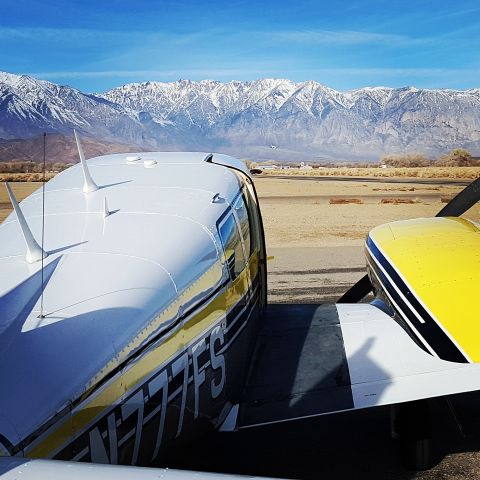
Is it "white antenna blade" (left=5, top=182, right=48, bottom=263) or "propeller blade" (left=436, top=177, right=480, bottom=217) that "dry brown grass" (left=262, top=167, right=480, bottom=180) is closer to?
"propeller blade" (left=436, top=177, right=480, bottom=217)

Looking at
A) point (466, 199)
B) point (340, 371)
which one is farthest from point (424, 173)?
point (340, 371)

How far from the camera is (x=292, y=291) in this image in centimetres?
1150

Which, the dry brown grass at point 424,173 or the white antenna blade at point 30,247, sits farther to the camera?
the dry brown grass at point 424,173

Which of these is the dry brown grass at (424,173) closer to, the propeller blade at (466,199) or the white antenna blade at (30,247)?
the propeller blade at (466,199)

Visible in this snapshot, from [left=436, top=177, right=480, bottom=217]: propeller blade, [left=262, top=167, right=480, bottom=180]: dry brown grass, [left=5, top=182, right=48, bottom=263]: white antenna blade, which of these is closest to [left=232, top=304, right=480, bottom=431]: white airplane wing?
[left=5, top=182, right=48, bottom=263]: white antenna blade

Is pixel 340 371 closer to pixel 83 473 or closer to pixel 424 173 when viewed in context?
pixel 83 473

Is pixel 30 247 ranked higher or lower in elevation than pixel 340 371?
higher

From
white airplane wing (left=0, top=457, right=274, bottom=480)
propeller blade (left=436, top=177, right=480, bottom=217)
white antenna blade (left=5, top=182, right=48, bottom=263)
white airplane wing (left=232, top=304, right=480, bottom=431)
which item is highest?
white antenna blade (left=5, top=182, right=48, bottom=263)

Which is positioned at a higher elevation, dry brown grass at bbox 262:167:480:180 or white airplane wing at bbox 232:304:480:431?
white airplane wing at bbox 232:304:480:431

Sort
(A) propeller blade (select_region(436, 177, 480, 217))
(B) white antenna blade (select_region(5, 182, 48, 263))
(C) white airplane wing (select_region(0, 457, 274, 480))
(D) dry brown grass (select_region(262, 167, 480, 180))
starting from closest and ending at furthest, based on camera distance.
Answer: (C) white airplane wing (select_region(0, 457, 274, 480))
(B) white antenna blade (select_region(5, 182, 48, 263))
(A) propeller blade (select_region(436, 177, 480, 217))
(D) dry brown grass (select_region(262, 167, 480, 180))

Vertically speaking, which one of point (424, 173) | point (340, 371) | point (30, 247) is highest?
point (30, 247)

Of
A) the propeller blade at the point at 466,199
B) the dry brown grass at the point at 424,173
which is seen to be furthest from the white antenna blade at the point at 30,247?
the dry brown grass at the point at 424,173

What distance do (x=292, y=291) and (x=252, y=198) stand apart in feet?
19.0

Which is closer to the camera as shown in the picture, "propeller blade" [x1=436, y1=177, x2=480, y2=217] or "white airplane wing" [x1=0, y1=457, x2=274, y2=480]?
"white airplane wing" [x1=0, y1=457, x2=274, y2=480]
